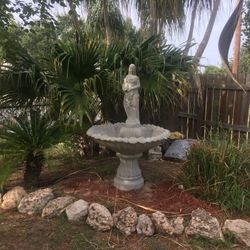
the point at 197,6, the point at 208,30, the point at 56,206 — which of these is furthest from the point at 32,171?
the point at 208,30

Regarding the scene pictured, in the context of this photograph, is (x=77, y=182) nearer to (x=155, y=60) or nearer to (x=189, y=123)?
(x=155, y=60)

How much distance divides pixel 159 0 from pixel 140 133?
326 centimetres

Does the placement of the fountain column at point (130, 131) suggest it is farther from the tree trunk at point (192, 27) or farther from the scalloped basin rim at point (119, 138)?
the tree trunk at point (192, 27)

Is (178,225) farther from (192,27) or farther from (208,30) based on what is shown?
(208,30)

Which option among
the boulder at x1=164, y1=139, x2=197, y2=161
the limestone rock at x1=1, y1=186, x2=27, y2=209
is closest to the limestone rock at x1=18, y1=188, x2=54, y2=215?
the limestone rock at x1=1, y1=186, x2=27, y2=209

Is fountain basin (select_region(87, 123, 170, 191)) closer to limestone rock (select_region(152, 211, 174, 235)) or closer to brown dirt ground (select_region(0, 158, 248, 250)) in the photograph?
brown dirt ground (select_region(0, 158, 248, 250))

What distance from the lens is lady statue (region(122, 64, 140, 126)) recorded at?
3.69 meters

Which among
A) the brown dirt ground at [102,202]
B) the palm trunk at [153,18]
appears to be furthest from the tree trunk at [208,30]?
the brown dirt ground at [102,202]

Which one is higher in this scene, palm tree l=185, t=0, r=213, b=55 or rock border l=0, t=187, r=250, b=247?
palm tree l=185, t=0, r=213, b=55

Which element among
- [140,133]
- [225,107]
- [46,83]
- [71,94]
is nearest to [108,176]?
[140,133]

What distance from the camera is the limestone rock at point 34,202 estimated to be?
341 centimetres

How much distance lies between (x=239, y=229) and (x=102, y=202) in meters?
1.42

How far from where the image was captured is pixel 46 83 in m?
4.12

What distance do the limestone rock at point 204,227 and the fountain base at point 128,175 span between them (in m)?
0.93
